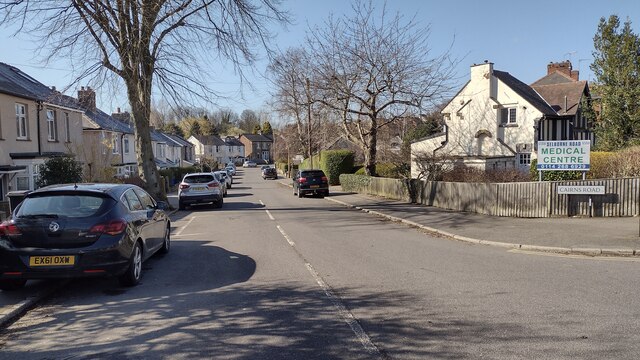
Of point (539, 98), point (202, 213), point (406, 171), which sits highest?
point (539, 98)

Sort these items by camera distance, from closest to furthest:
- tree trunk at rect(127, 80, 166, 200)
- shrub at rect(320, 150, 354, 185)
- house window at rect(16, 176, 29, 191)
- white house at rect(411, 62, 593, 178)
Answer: tree trunk at rect(127, 80, 166, 200) < house window at rect(16, 176, 29, 191) < white house at rect(411, 62, 593, 178) < shrub at rect(320, 150, 354, 185)

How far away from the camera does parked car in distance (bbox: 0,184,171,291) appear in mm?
6668

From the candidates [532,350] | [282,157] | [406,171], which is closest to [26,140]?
[406,171]

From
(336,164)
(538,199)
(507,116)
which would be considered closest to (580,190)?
(538,199)

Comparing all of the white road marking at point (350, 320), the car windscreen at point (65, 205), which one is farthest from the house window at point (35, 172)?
the white road marking at point (350, 320)

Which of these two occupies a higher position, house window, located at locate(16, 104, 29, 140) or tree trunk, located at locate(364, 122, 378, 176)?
house window, located at locate(16, 104, 29, 140)

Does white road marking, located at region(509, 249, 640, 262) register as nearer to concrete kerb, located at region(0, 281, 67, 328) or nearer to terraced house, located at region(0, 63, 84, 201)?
concrete kerb, located at region(0, 281, 67, 328)

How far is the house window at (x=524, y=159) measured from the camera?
1340 inches

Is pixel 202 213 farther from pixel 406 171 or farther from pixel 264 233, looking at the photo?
pixel 406 171

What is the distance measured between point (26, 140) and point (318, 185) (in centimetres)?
1521

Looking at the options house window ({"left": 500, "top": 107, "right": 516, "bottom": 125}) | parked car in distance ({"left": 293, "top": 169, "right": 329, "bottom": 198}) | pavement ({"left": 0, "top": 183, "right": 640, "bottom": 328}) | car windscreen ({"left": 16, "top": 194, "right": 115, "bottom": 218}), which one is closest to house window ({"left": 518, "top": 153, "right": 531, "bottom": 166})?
house window ({"left": 500, "top": 107, "right": 516, "bottom": 125})

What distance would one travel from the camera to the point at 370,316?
18.9ft

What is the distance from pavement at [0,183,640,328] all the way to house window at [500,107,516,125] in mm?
19937

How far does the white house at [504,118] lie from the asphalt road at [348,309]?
80.5 ft
